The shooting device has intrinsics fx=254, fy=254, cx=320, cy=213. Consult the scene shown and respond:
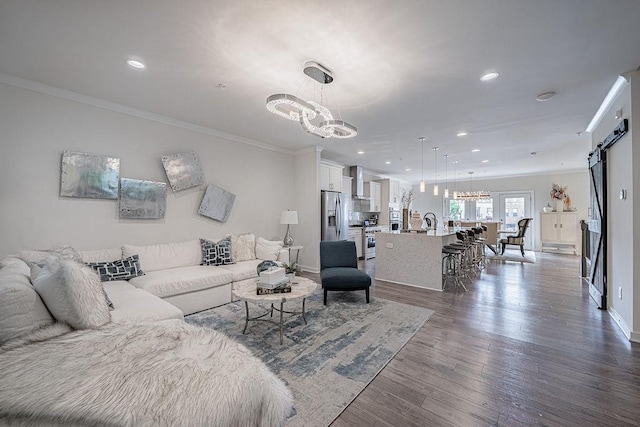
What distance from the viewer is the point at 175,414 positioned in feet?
3.44

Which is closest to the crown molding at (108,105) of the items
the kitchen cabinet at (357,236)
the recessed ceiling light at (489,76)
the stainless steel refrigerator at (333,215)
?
the stainless steel refrigerator at (333,215)

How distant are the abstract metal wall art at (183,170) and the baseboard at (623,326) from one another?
578cm

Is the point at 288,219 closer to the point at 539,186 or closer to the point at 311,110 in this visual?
the point at 311,110

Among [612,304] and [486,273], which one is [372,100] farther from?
[486,273]

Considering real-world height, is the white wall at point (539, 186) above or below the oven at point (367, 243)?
above

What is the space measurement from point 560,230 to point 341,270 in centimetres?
877

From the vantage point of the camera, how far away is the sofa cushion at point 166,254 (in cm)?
351

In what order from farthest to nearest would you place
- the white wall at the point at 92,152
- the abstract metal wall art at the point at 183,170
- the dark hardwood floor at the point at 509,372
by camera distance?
the abstract metal wall art at the point at 183,170 → the white wall at the point at 92,152 → the dark hardwood floor at the point at 509,372

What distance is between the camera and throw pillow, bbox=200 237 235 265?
4012 millimetres

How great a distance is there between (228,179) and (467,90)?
13.0ft

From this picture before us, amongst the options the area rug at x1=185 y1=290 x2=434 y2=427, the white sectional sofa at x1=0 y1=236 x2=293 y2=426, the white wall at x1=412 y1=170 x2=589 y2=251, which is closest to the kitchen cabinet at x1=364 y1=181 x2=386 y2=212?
the white wall at x1=412 y1=170 x2=589 y2=251

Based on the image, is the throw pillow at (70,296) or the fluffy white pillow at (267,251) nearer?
the throw pillow at (70,296)

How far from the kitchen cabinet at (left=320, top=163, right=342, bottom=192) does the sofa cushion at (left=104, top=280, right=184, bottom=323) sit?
421cm

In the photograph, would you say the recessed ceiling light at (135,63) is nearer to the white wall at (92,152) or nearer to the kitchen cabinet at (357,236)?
the white wall at (92,152)
